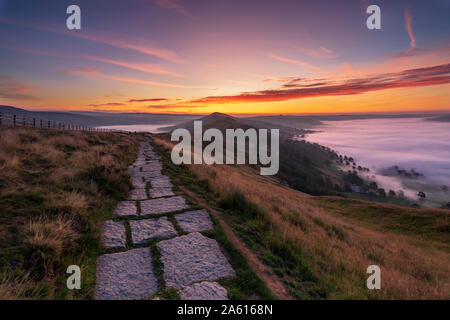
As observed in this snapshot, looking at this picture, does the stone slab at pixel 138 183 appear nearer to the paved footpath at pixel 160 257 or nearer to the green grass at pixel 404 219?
the paved footpath at pixel 160 257

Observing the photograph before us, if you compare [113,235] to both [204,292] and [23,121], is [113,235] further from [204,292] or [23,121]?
[23,121]

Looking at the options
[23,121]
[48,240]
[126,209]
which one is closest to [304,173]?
[23,121]

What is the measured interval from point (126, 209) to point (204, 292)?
3.70 meters

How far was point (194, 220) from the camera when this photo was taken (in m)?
5.17

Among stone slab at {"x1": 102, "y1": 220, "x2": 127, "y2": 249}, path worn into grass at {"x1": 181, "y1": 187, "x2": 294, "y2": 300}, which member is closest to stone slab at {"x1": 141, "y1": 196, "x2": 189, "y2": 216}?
stone slab at {"x1": 102, "y1": 220, "x2": 127, "y2": 249}

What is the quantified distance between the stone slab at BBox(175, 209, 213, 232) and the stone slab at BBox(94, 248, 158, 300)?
1181 mm

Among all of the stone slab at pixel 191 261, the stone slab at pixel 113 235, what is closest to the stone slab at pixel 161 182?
the stone slab at pixel 113 235

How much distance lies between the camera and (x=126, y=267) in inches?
134

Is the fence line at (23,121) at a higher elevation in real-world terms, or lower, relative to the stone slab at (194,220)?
higher

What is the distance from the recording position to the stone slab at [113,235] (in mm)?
3992

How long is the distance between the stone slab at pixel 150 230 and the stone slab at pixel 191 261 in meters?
0.34

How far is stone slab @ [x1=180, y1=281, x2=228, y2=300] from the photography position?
114 inches
